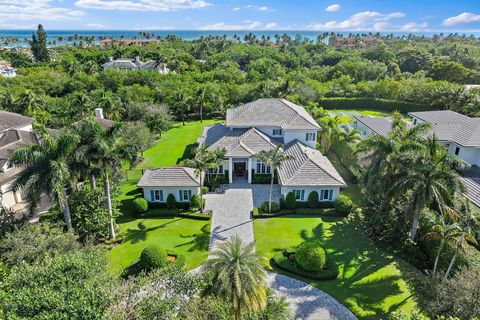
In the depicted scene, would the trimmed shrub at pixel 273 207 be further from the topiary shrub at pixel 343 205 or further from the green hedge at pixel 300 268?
the green hedge at pixel 300 268

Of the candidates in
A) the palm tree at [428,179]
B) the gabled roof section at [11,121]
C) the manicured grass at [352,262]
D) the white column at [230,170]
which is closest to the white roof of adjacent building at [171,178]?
the white column at [230,170]

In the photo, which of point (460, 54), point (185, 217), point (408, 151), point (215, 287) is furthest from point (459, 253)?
point (460, 54)

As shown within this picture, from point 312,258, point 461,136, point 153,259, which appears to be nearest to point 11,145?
point 153,259

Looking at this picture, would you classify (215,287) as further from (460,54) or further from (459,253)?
(460,54)

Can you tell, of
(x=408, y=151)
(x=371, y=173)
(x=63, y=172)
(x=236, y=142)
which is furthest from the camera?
(x=236, y=142)

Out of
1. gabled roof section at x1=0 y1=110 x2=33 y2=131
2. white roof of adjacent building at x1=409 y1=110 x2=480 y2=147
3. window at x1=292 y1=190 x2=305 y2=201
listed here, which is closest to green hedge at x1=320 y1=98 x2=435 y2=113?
white roof of adjacent building at x1=409 y1=110 x2=480 y2=147

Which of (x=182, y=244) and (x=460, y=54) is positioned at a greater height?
(x=460, y=54)

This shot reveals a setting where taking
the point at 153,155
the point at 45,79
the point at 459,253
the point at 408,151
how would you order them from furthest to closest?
1. the point at 45,79
2. the point at 153,155
3. the point at 408,151
4. the point at 459,253
